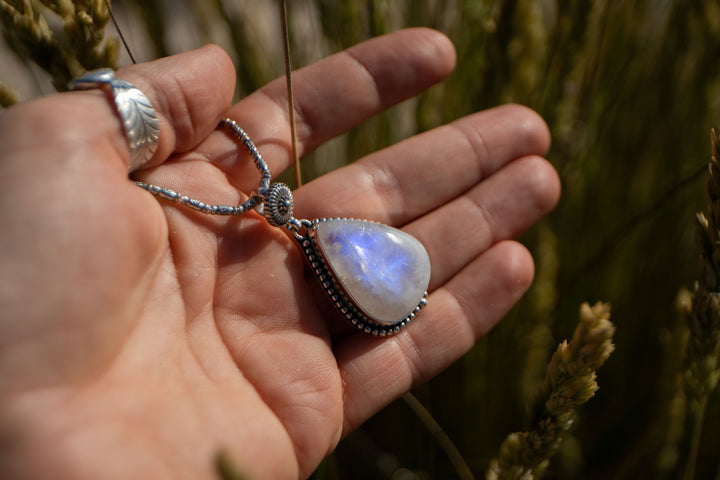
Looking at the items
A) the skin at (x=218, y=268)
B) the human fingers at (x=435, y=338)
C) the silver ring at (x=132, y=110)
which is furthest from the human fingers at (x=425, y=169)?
the silver ring at (x=132, y=110)

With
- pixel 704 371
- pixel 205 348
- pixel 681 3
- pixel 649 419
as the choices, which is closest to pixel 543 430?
pixel 704 371

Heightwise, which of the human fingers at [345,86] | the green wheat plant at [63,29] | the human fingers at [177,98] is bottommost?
the human fingers at [345,86]

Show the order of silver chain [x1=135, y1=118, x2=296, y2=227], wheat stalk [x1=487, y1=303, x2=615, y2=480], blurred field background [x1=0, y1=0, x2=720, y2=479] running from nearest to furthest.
→ wheat stalk [x1=487, y1=303, x2=615, y2=480], silver chain [x1=135, y1=118, x2=296, y2=227], blurred field background [x1=0, y1=0, x2=720, y2=479]

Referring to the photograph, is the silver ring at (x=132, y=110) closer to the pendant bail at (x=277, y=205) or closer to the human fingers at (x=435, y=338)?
the pendant bail at (x=277, y=205)

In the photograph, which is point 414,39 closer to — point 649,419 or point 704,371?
point 704,371

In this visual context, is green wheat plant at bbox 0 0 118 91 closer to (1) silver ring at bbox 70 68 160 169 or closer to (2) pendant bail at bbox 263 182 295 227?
(1) silver ring at bbox 70 68 160 169

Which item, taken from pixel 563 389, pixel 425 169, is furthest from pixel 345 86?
pixel 563 389

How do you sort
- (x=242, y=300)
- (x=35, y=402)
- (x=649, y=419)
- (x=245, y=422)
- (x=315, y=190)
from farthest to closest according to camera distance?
(x=649, y=419) → (x=315, y=190) → (x=242, y=300) → (x=245, y=422) → (x=35, y=402)

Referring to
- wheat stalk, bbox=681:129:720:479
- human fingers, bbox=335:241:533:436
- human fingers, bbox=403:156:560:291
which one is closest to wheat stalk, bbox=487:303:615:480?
wheat stalk, bbox=681:129:720:479
